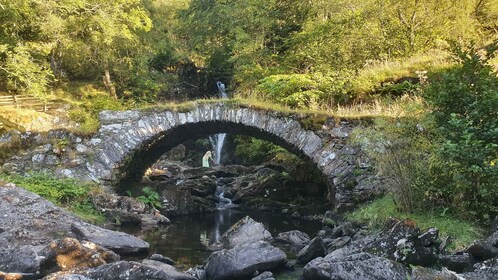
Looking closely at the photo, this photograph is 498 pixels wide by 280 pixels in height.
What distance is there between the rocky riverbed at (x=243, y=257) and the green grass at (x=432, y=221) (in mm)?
354

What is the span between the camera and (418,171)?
301 inches

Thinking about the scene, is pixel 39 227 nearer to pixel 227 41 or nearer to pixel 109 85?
pixel 227 41

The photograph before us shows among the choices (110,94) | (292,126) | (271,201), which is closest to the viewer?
(292,126)

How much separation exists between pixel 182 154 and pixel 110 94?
200 inches

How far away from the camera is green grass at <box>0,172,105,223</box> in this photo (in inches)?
428

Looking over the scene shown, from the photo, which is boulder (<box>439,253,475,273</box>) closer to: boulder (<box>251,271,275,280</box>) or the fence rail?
boulder (<box>251,271,275,280</box>)

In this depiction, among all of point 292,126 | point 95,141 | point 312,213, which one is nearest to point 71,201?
point 95,141

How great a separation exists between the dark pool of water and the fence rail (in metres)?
11.2

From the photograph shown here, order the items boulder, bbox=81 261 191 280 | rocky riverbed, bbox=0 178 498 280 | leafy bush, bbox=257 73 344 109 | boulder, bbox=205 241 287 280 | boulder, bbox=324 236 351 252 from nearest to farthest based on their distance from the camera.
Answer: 1. rocky riverbed, bbox=0 178 498 280
2. boulder, bbox=81 261 191 280
3. boulder, bbox=205 241 287 280
4. boulder, bbox=324 236 351 252
5. leafy bush, bbox=257 73 344 109

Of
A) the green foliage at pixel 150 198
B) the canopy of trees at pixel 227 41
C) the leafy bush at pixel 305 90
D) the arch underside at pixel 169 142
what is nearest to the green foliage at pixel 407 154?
the arch underside at pixel 169 142

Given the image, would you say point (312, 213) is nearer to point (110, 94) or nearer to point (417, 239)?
point (417, 239)

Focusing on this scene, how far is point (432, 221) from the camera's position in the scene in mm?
Answer: 7086

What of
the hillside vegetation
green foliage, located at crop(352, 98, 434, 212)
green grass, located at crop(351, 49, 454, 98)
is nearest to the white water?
the hillside vegetation

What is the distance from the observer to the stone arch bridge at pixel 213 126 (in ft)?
37.1
